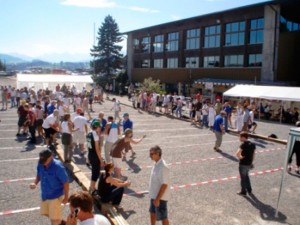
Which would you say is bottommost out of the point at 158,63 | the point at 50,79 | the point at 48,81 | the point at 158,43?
the point at 48,81

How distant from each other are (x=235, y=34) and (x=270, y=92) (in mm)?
14585

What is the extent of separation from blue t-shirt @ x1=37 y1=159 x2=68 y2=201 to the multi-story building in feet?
75.8

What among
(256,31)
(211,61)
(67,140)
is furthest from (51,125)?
(211,61)

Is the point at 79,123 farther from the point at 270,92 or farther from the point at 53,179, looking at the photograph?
the point at 270,92

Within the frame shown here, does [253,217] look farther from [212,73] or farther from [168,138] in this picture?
[212,73]

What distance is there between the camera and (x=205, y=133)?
1886 centimetres

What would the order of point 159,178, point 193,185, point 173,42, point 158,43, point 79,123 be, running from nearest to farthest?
point 159,178 < point 193,185 < point 79,123 < point 173,42 < point 158,43

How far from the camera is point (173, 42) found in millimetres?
46812

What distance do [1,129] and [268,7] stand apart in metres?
26.7

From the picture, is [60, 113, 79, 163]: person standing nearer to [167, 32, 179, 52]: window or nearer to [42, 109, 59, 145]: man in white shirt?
[42, 109, 59, 145]: man in white shirt

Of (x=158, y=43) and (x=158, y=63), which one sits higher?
(x=158, y=43)

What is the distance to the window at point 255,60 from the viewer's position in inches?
1347

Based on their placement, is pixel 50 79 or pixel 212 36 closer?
pixel 50 79

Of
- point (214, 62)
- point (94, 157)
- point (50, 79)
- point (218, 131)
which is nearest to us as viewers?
point (94, 157)
